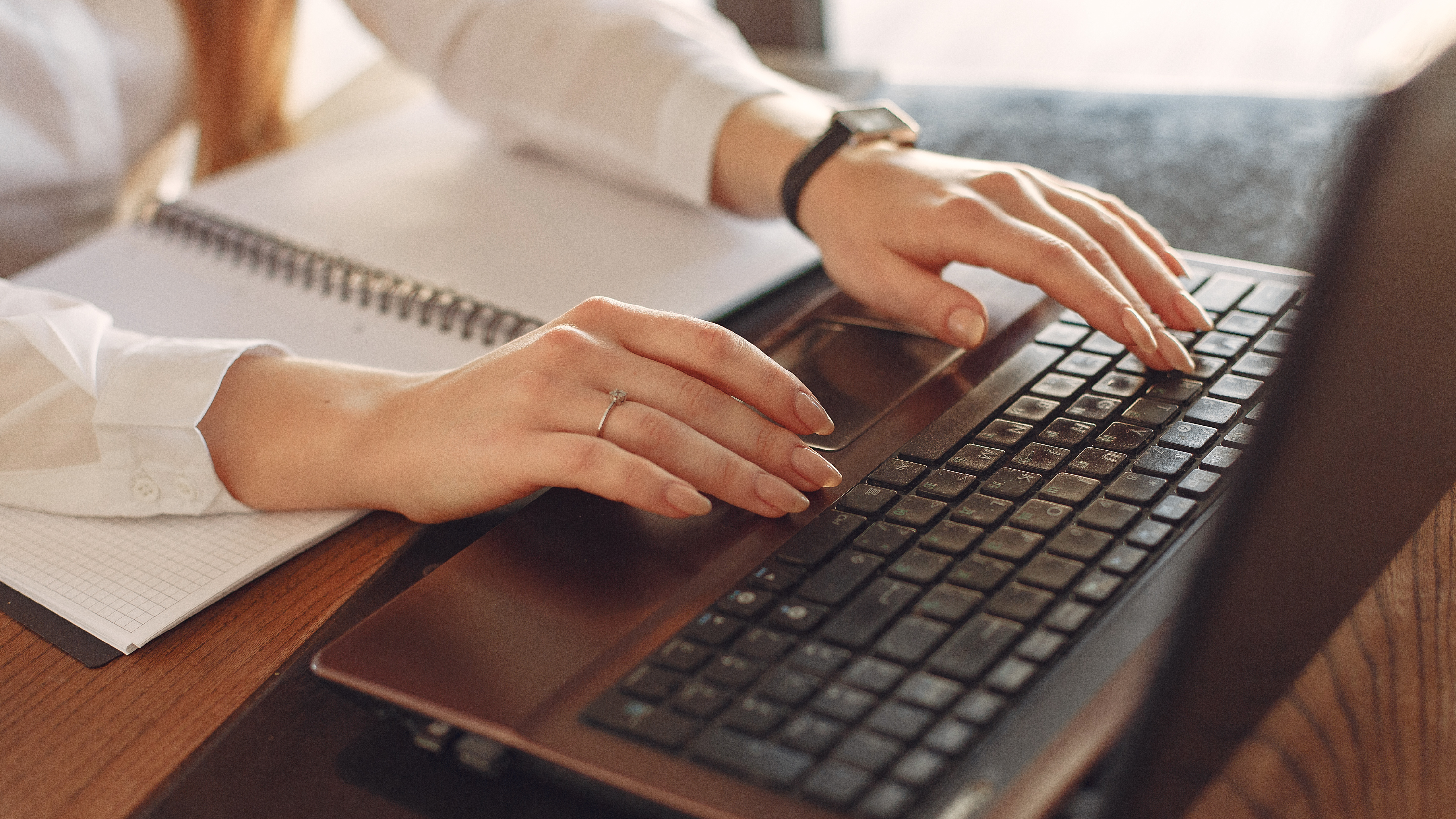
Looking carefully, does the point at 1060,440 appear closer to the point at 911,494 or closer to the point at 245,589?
the point at 911,494

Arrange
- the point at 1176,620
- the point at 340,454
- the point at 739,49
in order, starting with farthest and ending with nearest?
the point at 739,49
the point at 340,454
the point at 1176,620

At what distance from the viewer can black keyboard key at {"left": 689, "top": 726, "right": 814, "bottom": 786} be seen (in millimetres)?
326

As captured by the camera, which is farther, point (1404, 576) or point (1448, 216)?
point (1404, 576)

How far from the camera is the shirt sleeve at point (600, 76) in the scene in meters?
0.82

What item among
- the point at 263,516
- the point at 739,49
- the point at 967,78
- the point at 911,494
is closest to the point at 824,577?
the point at 911,494

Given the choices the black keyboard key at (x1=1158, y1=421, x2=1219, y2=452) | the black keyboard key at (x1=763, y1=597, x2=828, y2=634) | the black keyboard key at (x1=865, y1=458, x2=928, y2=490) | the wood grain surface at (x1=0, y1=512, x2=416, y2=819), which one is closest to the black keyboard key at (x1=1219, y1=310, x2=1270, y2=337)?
the black keyboard key at (x1=1158, y1=421, x2=1219, y2=452)

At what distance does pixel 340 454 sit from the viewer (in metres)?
0.54

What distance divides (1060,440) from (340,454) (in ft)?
1.20

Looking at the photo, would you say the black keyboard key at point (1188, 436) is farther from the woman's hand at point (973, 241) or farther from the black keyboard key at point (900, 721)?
the black keyboard key at point (900, 721)

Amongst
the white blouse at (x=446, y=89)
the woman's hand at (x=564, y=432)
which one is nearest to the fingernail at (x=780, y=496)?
the woman's hand at (x=564, y=432)

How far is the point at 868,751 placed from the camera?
1.07 feet

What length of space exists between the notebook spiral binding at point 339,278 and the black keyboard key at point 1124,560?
0.37 m

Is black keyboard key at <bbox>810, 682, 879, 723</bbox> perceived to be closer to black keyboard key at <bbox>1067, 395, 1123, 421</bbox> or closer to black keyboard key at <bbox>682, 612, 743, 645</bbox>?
black keyboard key at <bbox>682, 612, 743, 645</bbox>

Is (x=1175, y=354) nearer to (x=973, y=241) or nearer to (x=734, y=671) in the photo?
(x=973, y=241)
